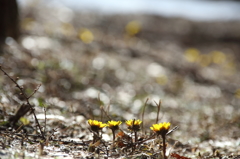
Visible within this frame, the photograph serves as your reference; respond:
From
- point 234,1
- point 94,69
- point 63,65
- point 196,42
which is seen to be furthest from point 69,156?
point 234,1

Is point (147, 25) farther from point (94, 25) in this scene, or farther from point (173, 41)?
point (94, 25)

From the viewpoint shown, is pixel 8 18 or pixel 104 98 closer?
pixel 104 98

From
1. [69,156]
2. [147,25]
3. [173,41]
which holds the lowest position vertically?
[69,156]

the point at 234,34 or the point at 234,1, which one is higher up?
the point at 234,1

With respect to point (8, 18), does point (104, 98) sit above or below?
below

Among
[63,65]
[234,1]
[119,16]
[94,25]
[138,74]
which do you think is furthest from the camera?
[234,1]

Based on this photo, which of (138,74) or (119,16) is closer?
(138,74)
